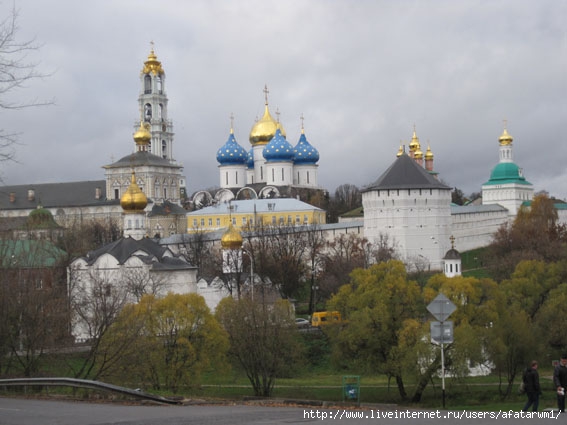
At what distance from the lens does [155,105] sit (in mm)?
93500

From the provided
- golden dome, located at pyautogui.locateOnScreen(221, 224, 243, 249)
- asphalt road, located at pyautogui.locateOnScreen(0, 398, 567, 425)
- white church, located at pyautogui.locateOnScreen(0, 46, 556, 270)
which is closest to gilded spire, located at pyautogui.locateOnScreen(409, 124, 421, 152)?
white church, located at pyautogui.locateOnScreen(0, 46, 556, 270)

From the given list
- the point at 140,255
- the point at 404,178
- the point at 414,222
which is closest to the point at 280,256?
the point at 414,222

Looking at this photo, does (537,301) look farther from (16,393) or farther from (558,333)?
(16,393)

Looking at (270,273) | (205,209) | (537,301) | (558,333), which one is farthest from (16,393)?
(205,209)

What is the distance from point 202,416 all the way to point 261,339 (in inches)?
552

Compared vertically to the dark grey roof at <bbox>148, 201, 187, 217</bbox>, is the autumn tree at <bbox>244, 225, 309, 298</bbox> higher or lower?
lower

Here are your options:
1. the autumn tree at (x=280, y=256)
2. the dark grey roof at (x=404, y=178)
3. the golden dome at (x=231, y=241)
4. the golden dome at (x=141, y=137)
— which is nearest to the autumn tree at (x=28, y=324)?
the autumn tree at (x=280, y=256)

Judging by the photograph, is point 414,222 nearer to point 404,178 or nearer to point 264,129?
point 404,178

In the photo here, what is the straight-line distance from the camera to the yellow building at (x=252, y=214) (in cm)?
7000

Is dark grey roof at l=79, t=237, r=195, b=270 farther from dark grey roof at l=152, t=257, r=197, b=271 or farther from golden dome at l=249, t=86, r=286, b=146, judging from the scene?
golden dome at l=249, t=86, r=286, b=146

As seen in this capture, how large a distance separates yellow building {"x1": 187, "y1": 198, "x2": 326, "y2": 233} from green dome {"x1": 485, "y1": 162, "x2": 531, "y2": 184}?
12984 millimetres

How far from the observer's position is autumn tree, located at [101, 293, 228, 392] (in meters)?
22.4

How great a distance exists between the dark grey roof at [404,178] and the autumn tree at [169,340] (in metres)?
28.9

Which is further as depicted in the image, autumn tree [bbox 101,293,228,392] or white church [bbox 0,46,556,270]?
white church [bbox 0,46,556,270]
